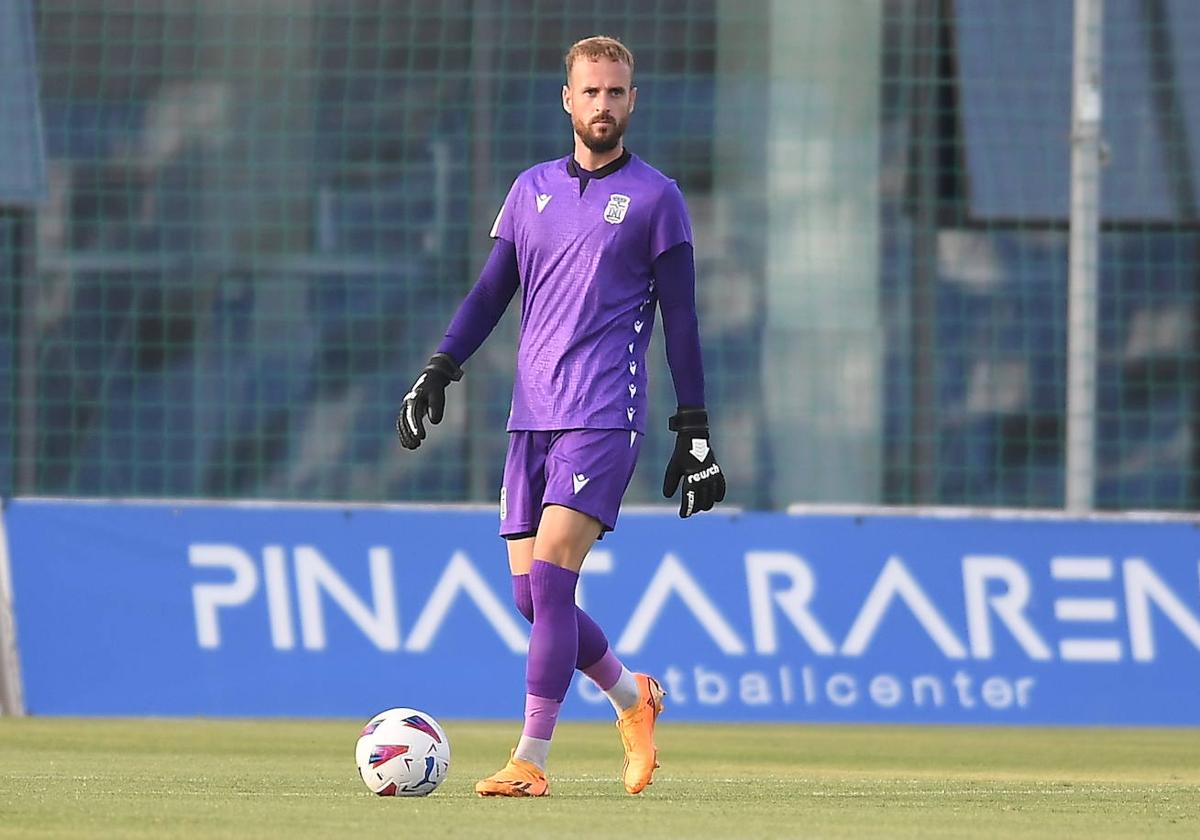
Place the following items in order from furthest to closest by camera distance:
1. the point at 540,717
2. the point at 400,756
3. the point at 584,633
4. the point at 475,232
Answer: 1. the point at 475,232
2. the point at 584,633
3. the point at 540,717
4. the point at 400,756

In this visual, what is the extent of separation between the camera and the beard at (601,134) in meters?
6.95

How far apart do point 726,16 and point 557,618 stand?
9853mm

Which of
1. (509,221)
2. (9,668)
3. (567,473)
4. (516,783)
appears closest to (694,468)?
(567,473)

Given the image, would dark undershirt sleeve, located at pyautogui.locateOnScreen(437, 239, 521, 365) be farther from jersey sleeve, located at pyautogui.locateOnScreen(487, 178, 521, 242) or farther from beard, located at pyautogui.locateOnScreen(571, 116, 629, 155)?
beard, located at pyautogui.locateOnScreen(571, 116, 629, 155)

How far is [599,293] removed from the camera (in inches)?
273

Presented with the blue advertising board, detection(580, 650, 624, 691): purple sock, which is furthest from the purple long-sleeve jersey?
the blue advertising board

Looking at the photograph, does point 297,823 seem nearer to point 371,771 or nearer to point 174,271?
point 371,771

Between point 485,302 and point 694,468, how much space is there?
771mm

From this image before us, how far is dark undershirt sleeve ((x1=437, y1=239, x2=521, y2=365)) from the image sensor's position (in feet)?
23.7

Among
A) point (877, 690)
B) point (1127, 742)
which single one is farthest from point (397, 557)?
point (1127, 742)

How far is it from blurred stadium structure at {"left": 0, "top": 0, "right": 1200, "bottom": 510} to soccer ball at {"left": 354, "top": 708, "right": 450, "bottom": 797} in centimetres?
908

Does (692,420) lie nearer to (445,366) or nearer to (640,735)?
(445,366)

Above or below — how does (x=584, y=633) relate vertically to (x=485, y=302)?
below

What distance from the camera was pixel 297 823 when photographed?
19.0ft
